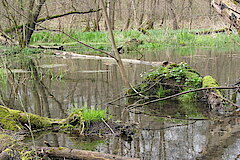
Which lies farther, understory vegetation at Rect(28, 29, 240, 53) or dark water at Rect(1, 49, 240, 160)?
understory vegetation at Rect(28, 29, 240, 53)

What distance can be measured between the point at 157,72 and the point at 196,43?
44.0ft

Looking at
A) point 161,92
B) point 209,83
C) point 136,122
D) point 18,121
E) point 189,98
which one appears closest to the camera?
point 18,121

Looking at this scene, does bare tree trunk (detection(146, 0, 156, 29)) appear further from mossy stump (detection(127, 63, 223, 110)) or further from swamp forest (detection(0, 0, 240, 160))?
mossy stump (detection(127, 63, 223, 110))

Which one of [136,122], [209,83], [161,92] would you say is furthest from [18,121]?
[209,83]

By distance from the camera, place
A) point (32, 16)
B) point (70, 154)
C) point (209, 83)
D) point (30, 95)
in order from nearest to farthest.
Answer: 1. point (70, 154)
2. point (209, 83)
3. point (30, 95)
4. point (32, 16)

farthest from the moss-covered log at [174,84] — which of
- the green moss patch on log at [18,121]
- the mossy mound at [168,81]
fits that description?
the green moss patch on log at [18,121]

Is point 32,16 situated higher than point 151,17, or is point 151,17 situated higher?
point 151,17

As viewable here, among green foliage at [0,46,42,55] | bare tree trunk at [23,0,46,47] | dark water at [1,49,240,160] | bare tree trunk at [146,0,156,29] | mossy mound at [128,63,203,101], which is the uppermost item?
bare tree trunk at [146,0,156,29]

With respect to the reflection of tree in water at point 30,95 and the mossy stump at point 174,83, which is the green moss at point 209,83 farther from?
the reflection of tree in water at point 30,95

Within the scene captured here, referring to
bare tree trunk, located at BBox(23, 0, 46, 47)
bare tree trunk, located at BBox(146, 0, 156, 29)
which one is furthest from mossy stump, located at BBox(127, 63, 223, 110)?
bare tree trunk, located at BBox(146, 0, 156, 29)

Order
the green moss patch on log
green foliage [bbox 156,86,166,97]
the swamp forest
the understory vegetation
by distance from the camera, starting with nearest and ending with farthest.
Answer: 1. the swamp forest
2. the green moss patch on log
3. green foliage [bbox 156,86,166,97]
4. the understory vegetation

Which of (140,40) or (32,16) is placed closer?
(32,16)

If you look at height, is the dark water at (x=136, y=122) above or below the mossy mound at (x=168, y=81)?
below

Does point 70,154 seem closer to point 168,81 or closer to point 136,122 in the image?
point 136,122
